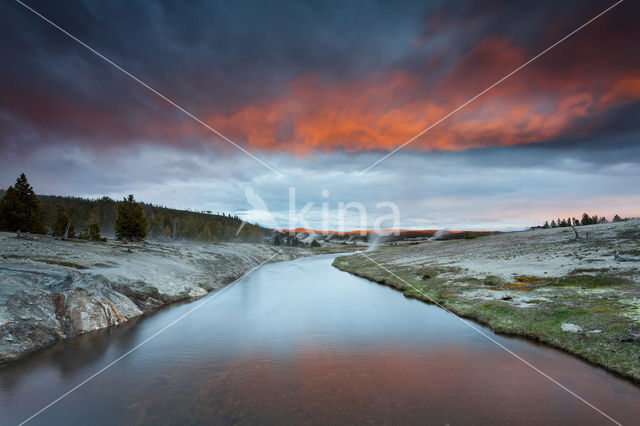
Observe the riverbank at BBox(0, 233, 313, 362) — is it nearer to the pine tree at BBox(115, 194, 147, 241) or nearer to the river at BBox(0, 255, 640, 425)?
→ the river at BBox(0, 255, 640, 425)

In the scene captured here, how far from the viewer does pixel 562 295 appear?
2206 centimetres

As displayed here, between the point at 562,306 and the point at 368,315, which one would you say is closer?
the point at 562,306

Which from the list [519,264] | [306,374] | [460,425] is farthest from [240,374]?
[519,264]

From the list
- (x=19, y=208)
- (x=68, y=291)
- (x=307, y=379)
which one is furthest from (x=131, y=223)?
(x=307, y=379)

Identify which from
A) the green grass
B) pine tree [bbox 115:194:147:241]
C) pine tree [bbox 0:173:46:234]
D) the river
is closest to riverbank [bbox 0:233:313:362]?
the river

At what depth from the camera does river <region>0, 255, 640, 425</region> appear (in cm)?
991

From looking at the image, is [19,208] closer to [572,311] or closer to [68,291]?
[68,291]

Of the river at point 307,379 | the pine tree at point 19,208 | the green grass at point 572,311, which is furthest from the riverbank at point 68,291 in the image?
the pine tree at point 19,208

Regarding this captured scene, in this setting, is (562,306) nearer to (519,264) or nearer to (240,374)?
(519,264)

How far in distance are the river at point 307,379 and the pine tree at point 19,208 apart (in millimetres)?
66929

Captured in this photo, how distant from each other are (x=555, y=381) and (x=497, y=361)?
260cm

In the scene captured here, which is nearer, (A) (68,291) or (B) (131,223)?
(A) (68,291)

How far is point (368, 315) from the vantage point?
2483 centimetres

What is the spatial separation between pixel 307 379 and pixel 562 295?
2227cm
